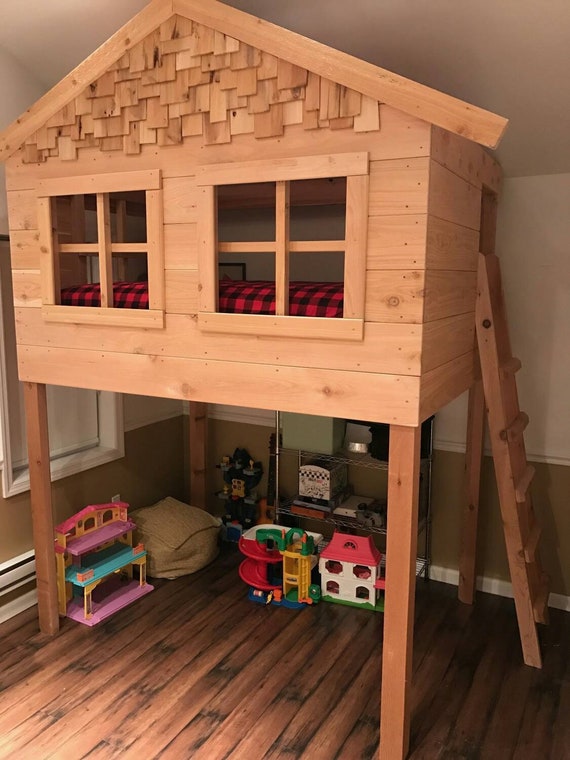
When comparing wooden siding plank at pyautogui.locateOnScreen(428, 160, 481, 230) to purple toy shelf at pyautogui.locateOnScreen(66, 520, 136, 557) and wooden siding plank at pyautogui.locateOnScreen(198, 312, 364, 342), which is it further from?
purple toy shelf at pyautogui.locateOnScreen(66, 520, 136, 557)

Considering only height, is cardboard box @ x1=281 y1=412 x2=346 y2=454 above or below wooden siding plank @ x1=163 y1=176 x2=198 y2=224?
below

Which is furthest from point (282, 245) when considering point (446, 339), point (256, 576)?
point (256, 576)

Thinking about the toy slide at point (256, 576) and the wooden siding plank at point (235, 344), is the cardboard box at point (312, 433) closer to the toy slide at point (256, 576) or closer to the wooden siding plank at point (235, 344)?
the toy slide at point (256, 576)

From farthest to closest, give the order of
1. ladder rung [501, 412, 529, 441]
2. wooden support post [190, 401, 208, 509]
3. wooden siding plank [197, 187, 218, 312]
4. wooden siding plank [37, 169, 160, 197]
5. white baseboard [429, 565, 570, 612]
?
1. wooden support post [190, 401, 208, 509]
2. white baseboard [429, 565, 570, 612]
3. ladder rung [501, 412, 529, 441]
4. wooden siding plank [37, 169, 160, 197]
5. wooden siding plank [197, 187, 218, 312]

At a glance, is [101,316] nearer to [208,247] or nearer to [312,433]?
[208,247]

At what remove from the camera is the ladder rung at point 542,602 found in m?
2.57

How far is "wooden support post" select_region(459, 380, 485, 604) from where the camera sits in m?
2.86

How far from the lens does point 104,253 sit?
7.55 ft

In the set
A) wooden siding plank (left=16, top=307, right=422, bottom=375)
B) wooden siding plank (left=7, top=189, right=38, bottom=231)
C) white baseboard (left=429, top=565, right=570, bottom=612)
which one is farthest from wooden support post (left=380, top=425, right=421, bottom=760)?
wooden siding plank (left=7, top=189, right=38, bottom=231)

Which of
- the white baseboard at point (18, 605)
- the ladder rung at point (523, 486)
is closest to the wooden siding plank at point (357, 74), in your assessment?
the ladder rung at point (523, 486)

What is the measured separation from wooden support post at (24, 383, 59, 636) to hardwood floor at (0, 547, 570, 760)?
0.13 meters

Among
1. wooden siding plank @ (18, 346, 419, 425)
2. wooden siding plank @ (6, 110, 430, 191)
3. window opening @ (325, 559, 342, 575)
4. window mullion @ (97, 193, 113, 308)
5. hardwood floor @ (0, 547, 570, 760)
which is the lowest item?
hardwood floor @ (0, 547, 570, 760)

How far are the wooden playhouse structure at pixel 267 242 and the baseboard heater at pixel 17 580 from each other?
0.88 m

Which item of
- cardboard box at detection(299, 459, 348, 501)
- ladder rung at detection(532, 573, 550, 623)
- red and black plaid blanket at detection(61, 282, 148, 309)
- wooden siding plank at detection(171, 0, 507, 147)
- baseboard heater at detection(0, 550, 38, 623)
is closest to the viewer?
wooden siding plank at detection(171, 0, 507, 147)
